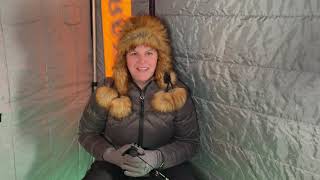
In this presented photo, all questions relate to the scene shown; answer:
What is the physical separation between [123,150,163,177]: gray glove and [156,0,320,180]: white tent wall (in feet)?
0.88

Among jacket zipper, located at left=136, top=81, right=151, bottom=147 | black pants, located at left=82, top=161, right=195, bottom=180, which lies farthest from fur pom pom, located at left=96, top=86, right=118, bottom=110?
black pants, located at left=82, top=161, right=195, bottom=180

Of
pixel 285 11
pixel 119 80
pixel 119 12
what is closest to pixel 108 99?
pixel 119 80

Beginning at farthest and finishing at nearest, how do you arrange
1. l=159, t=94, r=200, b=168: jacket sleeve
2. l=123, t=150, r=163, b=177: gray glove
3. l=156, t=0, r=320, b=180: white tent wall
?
l=159, t=94, r=200, b=168: jacket sleeve, l=123, t=150, r=163, b=177: gray glove, l=156, t=0, r=320, b=180: white tent wall

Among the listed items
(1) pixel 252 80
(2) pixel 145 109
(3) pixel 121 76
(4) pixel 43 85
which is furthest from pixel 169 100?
(4) pixel 43 85

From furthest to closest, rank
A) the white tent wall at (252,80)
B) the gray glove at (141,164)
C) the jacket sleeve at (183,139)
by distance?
the jacket sleeve at (183,139) < the gray glove at (141,164) < the white tent wall at (252,80)

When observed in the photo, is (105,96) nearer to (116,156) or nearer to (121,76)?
(121,76)

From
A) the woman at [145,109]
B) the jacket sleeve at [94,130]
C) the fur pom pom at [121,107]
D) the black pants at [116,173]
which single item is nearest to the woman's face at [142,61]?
the woman at [145,109]

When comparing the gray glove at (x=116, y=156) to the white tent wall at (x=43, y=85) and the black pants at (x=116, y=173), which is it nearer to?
the black pants at (x=116, y=173)

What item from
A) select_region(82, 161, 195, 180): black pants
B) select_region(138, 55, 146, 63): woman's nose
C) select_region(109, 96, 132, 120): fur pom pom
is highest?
select_region(138, 55, 146, 63): woman's nose

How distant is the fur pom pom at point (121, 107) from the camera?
5.08ft

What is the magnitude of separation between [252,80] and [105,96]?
600 millimetres

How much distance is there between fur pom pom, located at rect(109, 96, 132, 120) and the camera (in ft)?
5.08

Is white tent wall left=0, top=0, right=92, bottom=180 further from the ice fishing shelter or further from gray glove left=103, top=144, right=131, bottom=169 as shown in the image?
gray glove left=103, top=144, right=131, bottom=169

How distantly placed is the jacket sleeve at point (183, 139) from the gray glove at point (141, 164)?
0.20 ft
